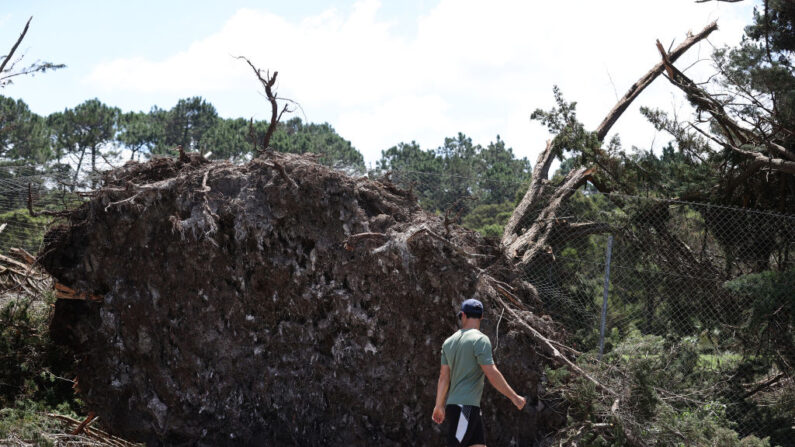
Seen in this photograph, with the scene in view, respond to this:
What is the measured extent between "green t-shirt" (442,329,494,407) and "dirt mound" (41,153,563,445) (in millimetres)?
1336

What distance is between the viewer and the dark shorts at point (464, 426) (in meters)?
4.42

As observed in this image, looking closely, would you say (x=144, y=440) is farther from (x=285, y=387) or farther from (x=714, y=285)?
(x=714, y=285)

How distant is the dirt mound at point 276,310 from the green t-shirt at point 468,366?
134 cm

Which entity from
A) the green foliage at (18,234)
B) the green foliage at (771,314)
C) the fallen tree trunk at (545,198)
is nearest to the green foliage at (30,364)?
the green foliage at (18,234)

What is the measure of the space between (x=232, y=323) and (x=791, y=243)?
18.2 feet

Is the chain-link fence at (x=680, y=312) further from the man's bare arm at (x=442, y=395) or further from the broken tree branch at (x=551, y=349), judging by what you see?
the man's bare arm at (x=442, y=395)

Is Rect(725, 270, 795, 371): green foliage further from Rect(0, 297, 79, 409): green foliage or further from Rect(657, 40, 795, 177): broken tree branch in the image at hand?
Rect(0, 297, 79, 409): green foliage

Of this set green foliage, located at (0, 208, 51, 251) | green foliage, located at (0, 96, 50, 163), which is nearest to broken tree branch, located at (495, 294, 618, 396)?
green foliage, located at (0, 208, 51, 251)

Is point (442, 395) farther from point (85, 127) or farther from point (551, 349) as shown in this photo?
point (85, 127)

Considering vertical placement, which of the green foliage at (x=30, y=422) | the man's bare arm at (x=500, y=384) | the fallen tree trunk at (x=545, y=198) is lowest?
the green foliage at (x=30, y=422)

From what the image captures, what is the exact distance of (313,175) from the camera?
20.1 feet

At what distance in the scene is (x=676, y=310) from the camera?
723 cm

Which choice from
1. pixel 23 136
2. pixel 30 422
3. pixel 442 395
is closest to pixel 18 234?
pixel 30 422

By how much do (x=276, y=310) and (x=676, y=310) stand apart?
4.26m
